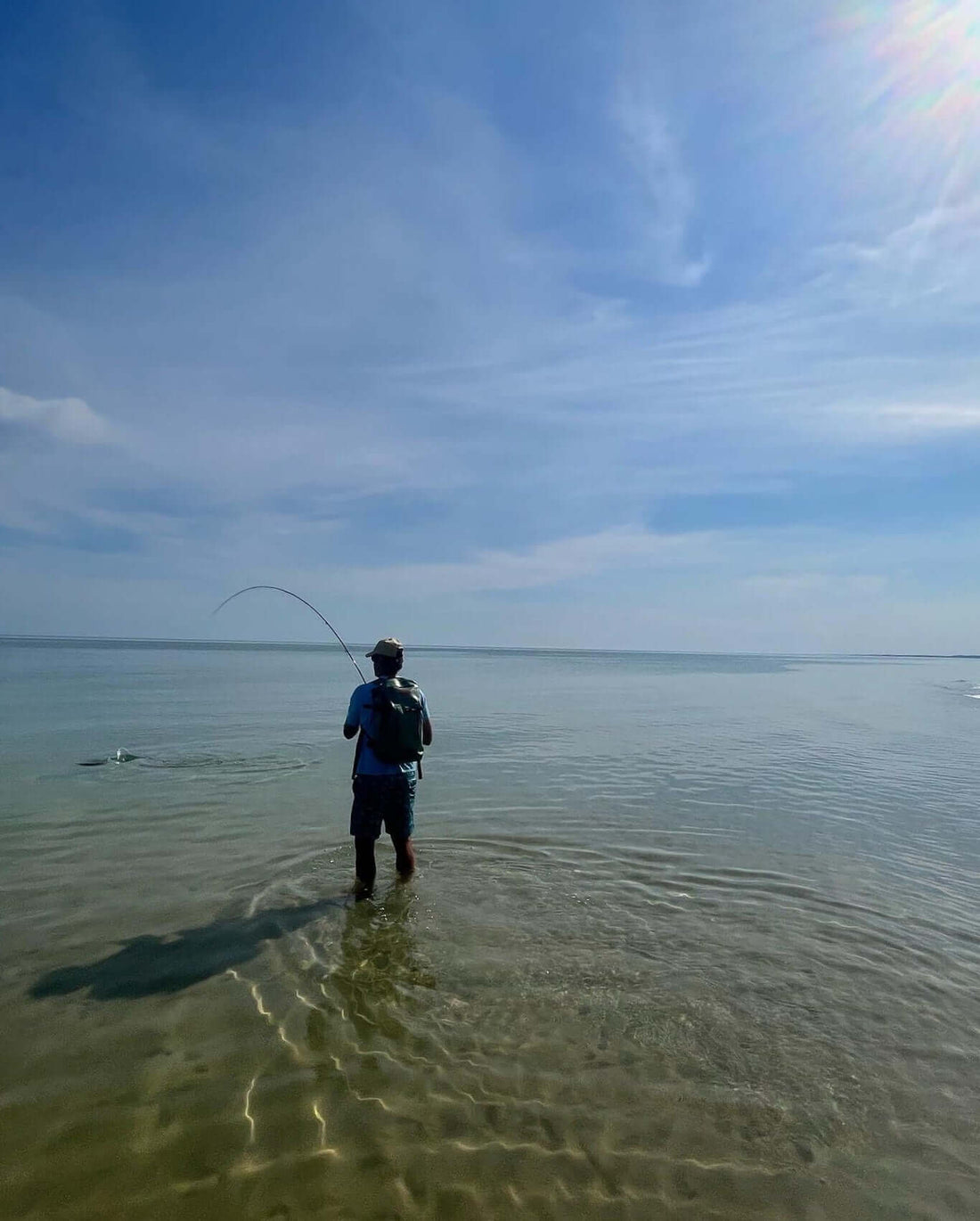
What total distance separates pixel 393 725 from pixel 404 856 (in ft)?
5.09

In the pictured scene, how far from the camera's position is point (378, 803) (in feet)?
26.3

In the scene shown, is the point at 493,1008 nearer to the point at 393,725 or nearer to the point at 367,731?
the point at 393,725

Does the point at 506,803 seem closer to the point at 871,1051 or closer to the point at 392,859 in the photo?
the point at 392,859

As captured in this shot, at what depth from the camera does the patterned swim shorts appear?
8.01 m

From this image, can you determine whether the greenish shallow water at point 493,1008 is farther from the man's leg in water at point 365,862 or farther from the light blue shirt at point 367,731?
the light blue shirt at point 367,731

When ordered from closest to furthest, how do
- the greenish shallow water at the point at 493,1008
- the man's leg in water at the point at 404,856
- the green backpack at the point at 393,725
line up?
the greenish shallow water at the point at 493,1008, the green backpack at the point at 393,725, the man's leg in water at the point at 404,856

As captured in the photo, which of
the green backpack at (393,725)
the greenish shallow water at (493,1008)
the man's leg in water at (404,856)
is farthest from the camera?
the man's leg in water at (404,856)

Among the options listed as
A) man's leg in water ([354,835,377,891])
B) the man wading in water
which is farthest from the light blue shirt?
man's leg in water ([354,835,377,891])

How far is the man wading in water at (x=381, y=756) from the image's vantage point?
26.1 feet

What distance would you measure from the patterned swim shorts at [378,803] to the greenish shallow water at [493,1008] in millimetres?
759

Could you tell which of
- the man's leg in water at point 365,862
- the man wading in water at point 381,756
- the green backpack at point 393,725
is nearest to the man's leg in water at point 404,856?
the man wading in water at point 381,756

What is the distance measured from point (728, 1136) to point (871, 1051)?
1556 mm

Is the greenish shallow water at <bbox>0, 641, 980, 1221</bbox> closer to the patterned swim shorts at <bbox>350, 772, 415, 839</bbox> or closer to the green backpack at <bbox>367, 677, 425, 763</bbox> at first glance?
the patterned swim shorts at <bbox>350, 772, 415, 839</bbox>

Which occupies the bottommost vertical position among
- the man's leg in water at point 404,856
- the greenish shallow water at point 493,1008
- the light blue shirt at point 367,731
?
the greenish shallow water at point 493,1008
